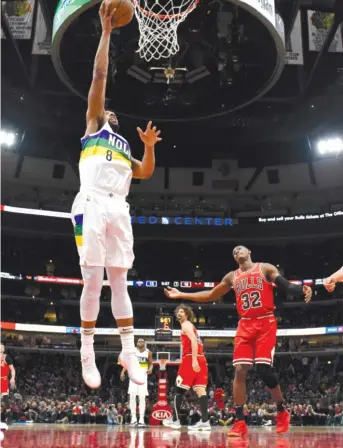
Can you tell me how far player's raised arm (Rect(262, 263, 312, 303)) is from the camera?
5.85m

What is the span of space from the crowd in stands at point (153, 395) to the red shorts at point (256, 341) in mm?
14174

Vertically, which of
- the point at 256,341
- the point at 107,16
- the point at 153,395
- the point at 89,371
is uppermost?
the point at 107,16

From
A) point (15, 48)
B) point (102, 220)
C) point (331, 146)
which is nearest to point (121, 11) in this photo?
point (102, 220)

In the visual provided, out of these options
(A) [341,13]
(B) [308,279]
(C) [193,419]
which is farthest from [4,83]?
(B) [308,279]

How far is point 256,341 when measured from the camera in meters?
6.87

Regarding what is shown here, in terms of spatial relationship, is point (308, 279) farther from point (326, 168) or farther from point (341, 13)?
point (341, 13)

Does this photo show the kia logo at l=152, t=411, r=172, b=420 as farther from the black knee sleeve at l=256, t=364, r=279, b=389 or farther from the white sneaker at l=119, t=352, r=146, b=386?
the white sneaker at l=119, t=352, r=146, b=386

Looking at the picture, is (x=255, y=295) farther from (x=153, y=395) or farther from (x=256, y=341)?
(x=153, y=395)

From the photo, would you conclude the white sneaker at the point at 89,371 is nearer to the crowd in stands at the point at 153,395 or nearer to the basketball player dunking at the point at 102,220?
the basketball player dunking at the point at 102,220

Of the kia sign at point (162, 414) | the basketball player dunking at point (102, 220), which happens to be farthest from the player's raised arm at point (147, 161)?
the kia sign at point (162, 414)

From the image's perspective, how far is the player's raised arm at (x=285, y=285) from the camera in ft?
19.2

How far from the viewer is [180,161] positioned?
3481cm

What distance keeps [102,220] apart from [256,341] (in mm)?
3235

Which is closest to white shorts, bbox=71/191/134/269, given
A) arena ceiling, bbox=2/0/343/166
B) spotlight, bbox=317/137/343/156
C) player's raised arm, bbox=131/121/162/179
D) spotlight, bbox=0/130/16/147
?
player's raised arm, bbox=131/121/162/179
